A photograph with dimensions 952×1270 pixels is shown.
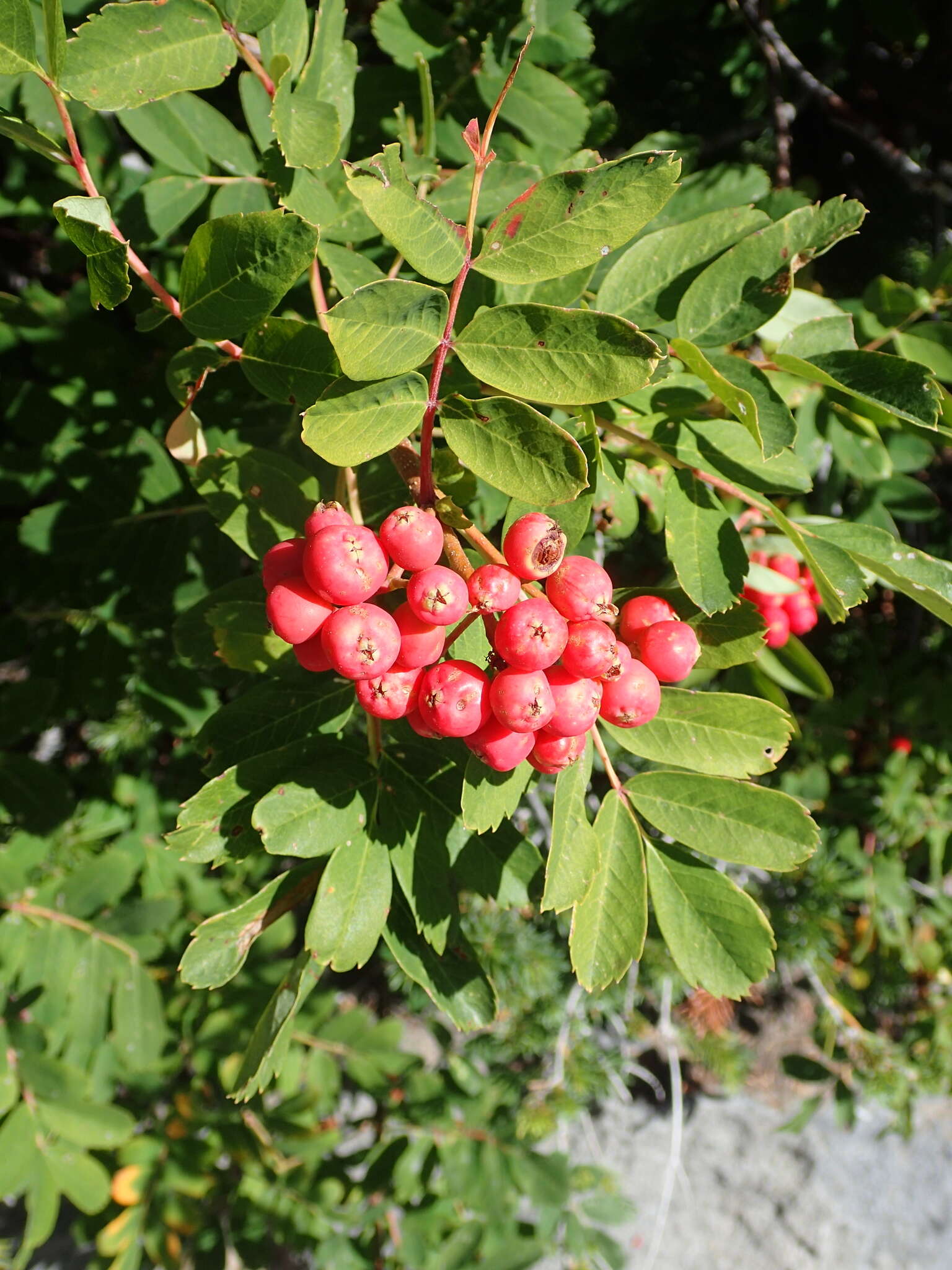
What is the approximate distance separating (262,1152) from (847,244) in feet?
8.42

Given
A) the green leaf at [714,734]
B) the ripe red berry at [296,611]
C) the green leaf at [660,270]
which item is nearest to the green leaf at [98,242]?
the ripe red berry at [296,611]

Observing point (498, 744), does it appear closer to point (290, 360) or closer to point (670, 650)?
point (670, 650)

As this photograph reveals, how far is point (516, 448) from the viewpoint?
2.23ft

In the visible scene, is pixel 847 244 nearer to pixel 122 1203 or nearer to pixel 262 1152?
pixel 262 1152

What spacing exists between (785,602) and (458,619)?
86 centimetres

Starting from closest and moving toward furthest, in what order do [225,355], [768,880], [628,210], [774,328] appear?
1. [628,210]
2. [225,355]
3. [774,328]
4. [768,880]

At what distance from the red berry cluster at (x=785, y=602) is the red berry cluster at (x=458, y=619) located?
589mm

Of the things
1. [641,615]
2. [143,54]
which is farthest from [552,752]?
[143,54]

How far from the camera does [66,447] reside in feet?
4.39

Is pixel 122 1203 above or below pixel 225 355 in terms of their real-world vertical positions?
below

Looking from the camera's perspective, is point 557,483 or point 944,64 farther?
point 944,64

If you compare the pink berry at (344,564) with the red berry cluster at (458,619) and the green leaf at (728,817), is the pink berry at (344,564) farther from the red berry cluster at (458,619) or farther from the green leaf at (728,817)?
the green leaf at (728,817)

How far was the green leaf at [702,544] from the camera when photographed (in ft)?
2.72

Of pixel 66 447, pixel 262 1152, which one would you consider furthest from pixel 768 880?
pixel 66 447
